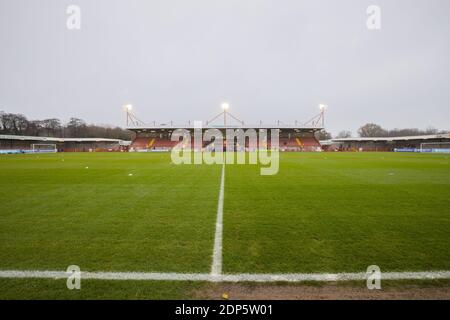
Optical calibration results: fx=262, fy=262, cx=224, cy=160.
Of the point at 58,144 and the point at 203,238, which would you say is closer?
the point at 203,238

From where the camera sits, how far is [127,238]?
15.1 ft

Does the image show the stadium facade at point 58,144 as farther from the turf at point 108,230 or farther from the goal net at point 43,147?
the turf at point 108,230

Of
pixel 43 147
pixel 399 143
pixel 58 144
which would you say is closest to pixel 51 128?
pixel 58 144

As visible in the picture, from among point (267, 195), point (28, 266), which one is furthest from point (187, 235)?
point (267, 195)

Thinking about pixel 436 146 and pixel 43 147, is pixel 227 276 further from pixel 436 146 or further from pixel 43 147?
pixel 43 147

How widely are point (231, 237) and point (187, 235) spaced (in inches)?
31.7

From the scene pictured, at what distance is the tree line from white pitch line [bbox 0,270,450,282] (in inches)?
4336

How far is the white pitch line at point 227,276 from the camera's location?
126 inches

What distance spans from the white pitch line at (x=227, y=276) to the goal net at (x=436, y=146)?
7063 centimetres

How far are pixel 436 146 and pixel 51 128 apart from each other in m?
130

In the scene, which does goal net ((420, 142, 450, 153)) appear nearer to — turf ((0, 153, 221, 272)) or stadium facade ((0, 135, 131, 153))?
turf ((0, 153, 221, 272))

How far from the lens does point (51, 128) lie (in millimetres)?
106688
